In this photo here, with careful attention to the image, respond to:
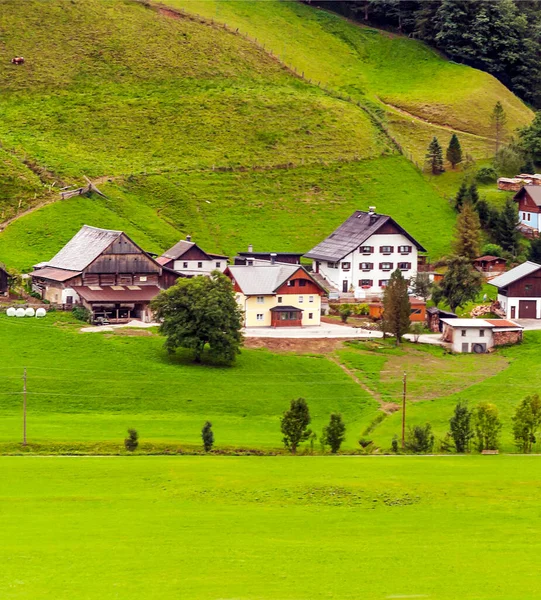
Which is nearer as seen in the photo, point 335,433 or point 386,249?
point 335,433

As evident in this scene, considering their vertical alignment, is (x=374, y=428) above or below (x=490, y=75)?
below

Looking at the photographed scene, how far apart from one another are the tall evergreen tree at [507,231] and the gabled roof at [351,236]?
11.8 meters

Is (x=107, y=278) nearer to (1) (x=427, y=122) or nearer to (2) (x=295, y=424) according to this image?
(2) (x=295, y=424)

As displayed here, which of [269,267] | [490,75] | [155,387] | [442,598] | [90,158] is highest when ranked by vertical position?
[490,75]

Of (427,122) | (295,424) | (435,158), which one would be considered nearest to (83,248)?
(295,424)

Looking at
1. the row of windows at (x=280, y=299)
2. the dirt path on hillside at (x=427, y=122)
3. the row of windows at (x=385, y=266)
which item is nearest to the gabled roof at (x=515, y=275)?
the row of windows at (x=385, y=266)

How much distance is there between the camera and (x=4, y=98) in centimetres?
14812

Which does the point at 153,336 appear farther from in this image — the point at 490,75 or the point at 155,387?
the point at 490,75

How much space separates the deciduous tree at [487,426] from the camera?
74.8 m

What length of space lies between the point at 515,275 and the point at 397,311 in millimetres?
13817

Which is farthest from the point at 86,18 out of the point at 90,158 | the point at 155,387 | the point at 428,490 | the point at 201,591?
the point at 201,591

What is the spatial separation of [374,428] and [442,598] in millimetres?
31912

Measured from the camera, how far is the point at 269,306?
339ft

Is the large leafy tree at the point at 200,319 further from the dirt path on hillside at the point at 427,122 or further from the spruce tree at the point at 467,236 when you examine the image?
the dirt path on hillside at the point at 427,122
